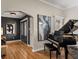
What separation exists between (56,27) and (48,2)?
5.51 feet

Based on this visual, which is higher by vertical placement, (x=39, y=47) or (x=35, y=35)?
(x=35, y=35)

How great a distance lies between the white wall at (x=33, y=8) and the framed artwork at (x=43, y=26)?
0.73 ft

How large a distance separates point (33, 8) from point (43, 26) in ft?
3.92

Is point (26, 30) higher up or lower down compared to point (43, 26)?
lower down

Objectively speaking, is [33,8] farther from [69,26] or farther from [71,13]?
[71,13]

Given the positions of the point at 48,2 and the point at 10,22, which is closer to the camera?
the point at 48,2

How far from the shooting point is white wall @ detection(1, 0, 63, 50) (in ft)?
15.7

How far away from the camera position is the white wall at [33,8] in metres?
4.78

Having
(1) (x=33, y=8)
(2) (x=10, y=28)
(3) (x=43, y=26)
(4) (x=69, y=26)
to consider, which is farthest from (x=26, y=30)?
(4) (x=69, y=26)

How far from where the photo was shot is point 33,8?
557 centimetres

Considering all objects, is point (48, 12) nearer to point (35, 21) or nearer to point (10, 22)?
point (35, 21)

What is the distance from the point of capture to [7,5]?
185 inches

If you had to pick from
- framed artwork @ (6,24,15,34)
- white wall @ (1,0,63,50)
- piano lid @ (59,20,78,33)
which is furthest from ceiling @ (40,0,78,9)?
framed artwork @ (6,24,15,34)

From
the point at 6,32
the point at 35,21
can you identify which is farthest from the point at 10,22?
the point at 35,21
